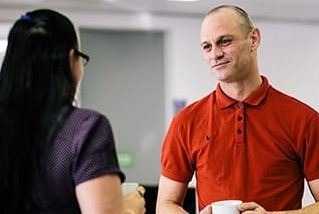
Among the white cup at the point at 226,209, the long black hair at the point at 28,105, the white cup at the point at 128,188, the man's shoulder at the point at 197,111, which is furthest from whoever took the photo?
the man's shoulder at the point at 197,111

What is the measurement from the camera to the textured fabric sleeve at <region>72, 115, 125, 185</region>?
1.17m

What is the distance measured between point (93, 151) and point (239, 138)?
700 millimetres

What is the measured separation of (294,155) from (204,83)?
7.43 ft

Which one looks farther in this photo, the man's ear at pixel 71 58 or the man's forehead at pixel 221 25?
the man's forehead at pixel 221 25

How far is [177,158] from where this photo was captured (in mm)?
1815

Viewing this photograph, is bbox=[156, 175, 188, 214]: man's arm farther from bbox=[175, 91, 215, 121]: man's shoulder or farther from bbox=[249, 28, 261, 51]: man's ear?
bbox=[249, 28, 261, 51]: man's ear

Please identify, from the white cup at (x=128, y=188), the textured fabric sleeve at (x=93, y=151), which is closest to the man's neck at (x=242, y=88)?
the white cup at (x=128, y=188)

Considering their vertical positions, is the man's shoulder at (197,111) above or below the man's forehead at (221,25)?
below

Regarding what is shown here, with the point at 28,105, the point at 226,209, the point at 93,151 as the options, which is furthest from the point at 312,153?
the point at 28,105

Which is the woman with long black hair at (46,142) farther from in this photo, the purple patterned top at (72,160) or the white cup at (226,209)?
the white cup at (226,209)

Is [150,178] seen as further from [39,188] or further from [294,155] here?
[39,188]

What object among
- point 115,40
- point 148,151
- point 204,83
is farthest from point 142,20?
point 148,151

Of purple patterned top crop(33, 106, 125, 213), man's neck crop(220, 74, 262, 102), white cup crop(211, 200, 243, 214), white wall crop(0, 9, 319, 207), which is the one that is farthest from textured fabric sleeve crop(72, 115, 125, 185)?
white wall crop(0, 9, 319, 207)

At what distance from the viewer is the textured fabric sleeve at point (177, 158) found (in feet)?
5.94
